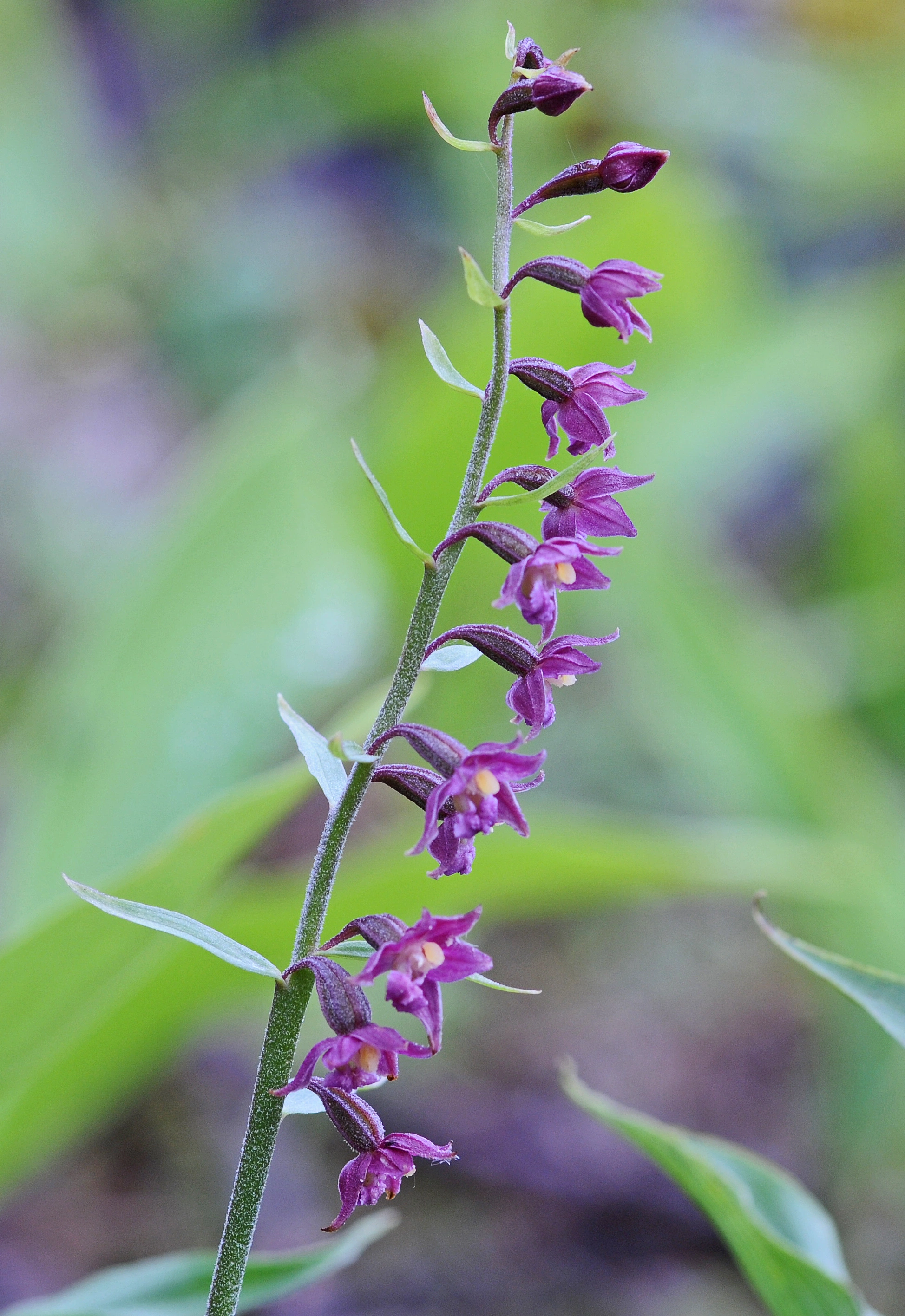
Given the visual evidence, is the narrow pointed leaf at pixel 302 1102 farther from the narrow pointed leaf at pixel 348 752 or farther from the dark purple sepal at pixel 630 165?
the dark purple sepal at pixel 630 165

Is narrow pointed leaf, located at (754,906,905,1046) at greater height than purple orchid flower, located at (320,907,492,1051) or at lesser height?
lesser

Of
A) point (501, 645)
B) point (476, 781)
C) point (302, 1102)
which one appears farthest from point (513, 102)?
point (302, 1102)

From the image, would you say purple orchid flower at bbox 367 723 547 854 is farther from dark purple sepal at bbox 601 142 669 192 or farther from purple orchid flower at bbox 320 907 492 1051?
dark purple sepal at bbox 601 142 669 192

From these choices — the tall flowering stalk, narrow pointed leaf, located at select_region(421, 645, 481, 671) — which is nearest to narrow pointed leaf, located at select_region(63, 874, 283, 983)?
the tall flowering stalk

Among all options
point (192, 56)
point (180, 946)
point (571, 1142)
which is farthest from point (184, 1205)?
point (192, 56)

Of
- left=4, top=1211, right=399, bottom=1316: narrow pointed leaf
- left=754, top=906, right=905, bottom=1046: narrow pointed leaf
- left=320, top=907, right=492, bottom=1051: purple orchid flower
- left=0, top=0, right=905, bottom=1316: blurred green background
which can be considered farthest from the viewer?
left=0, top=0, right=905, bottom=1316: blurred green background

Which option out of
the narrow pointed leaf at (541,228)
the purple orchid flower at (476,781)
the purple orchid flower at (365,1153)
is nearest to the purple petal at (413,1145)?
the purple orchid flower at (365,1153)

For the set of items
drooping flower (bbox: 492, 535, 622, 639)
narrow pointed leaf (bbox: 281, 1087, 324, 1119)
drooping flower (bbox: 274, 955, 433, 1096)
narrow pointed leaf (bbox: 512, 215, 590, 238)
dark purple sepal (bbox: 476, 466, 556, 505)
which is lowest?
narrow pointed leaf (bbox: 281, 1087, 324, 1119)
